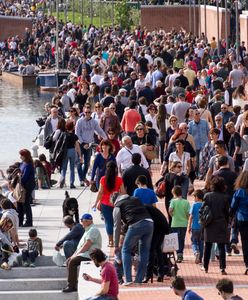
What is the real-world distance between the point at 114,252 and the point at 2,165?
14740mm

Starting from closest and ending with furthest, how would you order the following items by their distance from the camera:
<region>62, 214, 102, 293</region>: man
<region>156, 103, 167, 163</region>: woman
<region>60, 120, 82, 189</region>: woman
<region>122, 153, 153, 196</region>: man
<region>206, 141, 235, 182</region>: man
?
<region>62, 214, 102, 293</region>: man → <region>122, 153, 153, 196</region>: man → <region>206, 141, 235, 182</region>: man → <region>60, 120, 82, 189</region>: woman → <region>156, 103, 167, 163</region>: woman

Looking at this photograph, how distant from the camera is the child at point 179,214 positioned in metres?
20.6

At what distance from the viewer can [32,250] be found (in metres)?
21.0

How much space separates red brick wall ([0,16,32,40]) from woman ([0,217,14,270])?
64243mm

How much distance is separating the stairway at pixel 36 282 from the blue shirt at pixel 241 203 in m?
2.28

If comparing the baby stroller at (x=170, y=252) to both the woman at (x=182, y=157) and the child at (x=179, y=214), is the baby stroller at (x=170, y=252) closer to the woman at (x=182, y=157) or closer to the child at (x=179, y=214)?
the child at (x=179, y=214)

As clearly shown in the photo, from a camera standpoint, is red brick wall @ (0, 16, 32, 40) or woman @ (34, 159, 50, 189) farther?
red brick wall @ (0, 16, 32, 40)

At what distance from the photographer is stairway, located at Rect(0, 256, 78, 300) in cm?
1972

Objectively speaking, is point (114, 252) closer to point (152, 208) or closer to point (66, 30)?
point (152, 208)

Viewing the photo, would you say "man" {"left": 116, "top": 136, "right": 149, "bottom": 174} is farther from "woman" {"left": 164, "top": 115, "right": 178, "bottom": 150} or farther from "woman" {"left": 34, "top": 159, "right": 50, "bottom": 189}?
"woman" {"left": 34, "top": 159, "right": 50, "bottom": 189}

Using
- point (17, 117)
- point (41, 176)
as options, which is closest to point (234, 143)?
point (41, 176)

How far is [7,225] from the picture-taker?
21625mm

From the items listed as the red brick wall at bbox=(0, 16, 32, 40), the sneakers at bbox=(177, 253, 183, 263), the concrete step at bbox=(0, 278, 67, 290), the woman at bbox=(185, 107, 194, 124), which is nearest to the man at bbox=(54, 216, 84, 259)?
the concrete step at bbox=(0, 278, 67, 290)

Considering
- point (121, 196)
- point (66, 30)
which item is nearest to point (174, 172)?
point (121, 196)
